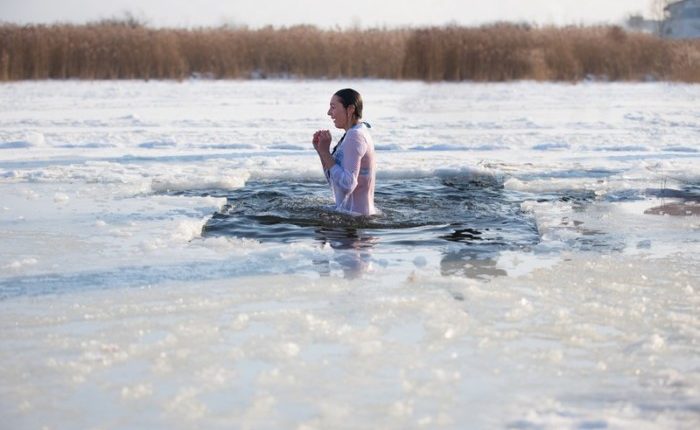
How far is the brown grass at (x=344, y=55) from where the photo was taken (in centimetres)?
2203

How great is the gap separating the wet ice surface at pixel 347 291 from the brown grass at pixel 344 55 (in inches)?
456

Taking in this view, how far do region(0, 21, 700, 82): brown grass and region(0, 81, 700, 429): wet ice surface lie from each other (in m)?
11.6

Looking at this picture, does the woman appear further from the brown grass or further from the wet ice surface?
the brown grass

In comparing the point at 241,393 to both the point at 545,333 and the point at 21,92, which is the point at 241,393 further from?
the point at 21,92

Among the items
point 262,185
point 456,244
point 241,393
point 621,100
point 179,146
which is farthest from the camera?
point 621,100

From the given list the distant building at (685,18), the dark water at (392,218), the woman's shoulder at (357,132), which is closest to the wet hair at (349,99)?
the woman's shoulder at (357,132)

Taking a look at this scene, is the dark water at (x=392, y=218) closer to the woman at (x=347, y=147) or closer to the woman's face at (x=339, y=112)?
the woman at (x=347, y=147)

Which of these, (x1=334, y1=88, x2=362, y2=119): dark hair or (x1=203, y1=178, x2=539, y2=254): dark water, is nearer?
(x1=203, y1=178, x2=539, y2=254): dark water

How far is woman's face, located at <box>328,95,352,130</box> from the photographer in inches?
249

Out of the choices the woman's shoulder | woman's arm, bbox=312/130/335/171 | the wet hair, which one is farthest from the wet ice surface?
the wet hair

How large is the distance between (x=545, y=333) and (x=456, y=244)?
6.84 ft

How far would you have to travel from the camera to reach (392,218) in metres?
6.81

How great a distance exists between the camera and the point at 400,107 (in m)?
16.8

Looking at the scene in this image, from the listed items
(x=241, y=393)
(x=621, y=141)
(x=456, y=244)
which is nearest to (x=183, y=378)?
(x=241, y=393)
